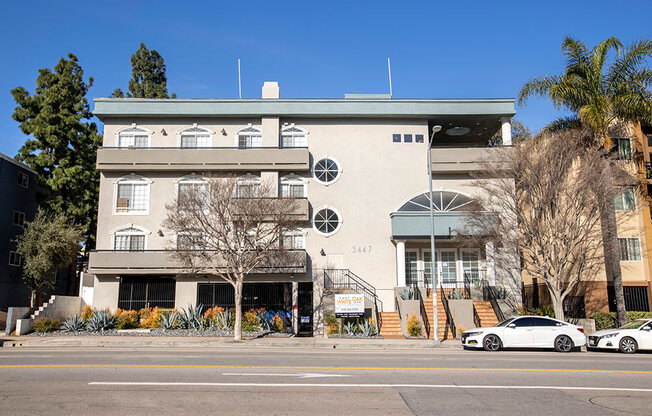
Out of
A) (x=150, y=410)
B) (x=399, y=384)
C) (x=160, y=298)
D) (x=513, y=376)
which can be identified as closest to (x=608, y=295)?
(x=513, y=376)

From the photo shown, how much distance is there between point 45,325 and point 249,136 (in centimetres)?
1486

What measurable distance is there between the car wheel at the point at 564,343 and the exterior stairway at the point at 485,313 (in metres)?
6.87

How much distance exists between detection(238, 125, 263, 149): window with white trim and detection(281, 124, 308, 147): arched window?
144cm

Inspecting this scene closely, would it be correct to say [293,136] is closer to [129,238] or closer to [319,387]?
[129,238]

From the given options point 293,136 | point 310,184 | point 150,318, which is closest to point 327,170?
point 310,184

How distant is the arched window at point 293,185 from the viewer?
3066cm

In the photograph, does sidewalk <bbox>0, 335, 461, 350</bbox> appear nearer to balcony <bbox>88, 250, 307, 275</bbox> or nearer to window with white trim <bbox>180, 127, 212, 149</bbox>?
balcony <bbox>88, 250, 307, 275</bbox>

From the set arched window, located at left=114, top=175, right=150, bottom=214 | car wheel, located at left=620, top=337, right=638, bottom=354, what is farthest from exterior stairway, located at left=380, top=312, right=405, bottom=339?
arched window, located at left=114, top=175, right=150, bottom=214

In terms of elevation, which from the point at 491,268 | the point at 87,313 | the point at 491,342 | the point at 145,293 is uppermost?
Result: the point at 491,268

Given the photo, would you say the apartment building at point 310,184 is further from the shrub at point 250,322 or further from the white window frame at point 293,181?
the shrub at point 250,322

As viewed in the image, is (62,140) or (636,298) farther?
(62,140)

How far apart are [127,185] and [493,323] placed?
21700mm

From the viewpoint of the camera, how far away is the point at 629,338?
19.2 m

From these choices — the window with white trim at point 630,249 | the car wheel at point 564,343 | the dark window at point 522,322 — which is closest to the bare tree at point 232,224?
the dark window at point 522,322
